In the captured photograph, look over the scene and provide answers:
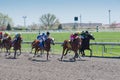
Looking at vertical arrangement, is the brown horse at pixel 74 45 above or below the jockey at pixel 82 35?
below

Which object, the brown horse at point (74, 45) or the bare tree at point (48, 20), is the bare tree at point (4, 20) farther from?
the brown horse at point (74, 45)

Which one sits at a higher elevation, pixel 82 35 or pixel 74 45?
pixel 82 35

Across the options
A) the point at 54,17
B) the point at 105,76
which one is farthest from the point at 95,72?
the point at 54,17

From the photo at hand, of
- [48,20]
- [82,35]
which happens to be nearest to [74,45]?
[82,35]

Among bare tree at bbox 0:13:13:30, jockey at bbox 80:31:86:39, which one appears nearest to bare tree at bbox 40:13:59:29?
bare tree at bbox 0:13:13:30

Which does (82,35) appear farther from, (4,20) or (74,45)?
(4,20)

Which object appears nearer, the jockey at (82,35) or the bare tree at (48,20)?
the jockey at (82,35)

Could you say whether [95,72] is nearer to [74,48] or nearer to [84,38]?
[74,48]

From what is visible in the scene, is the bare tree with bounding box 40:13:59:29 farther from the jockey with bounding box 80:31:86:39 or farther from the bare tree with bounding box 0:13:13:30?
the jockey with bounding box 80:31:86:39

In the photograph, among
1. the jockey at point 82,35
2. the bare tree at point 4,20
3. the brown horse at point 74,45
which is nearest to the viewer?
the brown horse at point 74,45

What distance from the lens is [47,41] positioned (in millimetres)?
20766

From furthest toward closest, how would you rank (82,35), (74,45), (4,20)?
(4,20)
(82,35)
(74,45)

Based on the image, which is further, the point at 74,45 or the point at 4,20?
the point at 4,20

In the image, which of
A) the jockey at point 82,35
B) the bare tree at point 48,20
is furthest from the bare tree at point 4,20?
the jockey at point 82,35
